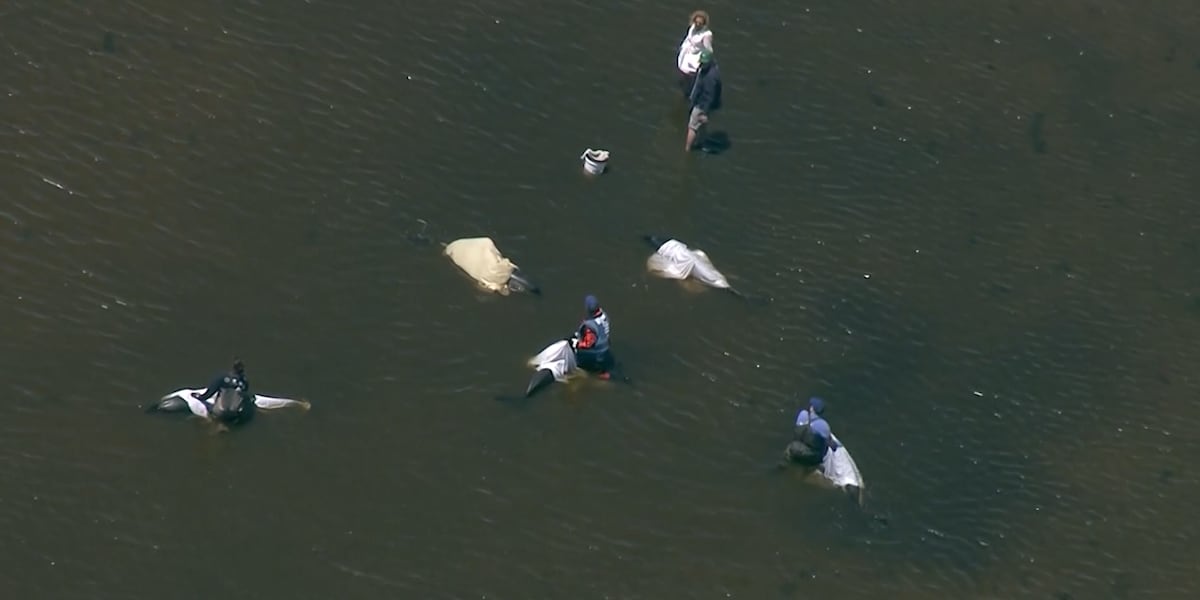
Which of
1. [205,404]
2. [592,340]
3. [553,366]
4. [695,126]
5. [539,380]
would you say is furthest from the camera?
[695,126]

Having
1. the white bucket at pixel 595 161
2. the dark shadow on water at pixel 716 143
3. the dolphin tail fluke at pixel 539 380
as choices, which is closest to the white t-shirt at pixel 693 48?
the dark shadow on water at pixel 716 143

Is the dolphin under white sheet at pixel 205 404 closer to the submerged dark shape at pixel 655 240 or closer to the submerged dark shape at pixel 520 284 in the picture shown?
the submerged dark shape at pixel 520 284

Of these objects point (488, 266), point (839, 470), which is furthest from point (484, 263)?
point (839, 470)

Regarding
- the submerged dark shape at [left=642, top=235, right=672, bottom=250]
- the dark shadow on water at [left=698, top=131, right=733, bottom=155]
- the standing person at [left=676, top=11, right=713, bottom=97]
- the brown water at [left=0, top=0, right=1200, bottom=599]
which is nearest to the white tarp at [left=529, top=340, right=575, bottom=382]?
the brown water at [left=0, top=0, right=1200, bottom=599]

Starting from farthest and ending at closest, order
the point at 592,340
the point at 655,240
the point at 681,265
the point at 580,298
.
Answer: the point at 655,240 → the point at 681,265 → the point at 580,298 → the point at 592,340

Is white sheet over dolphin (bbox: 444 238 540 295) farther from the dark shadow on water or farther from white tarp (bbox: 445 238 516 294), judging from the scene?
the dark shadow on water

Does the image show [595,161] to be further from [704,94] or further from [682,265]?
[682,265]

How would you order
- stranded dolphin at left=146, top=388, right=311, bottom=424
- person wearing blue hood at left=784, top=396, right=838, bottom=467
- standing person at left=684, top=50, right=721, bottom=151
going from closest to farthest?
stranded dolphin at left=146, top=388, right=311, bottom=424, person wearing blue hood at left=784, top=396, right=838, bottom=467, standing person at left=684, top=50, right=721, bottom=151
